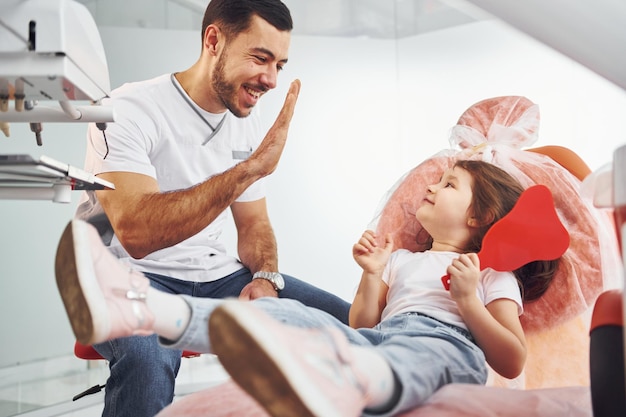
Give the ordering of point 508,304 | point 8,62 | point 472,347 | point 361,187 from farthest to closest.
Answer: point 361,187 < point 508,304 < point 472,347 < point 8,62

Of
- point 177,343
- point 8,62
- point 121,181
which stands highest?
point 8,62

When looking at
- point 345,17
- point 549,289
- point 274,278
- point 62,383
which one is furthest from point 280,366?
point 62,383

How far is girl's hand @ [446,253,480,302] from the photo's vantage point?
4.23 ft

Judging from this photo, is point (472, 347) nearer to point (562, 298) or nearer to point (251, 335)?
point (562, 298)

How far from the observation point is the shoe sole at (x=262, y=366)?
0.68 meters

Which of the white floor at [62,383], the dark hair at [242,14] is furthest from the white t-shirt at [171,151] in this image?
the white floor at [62,383]

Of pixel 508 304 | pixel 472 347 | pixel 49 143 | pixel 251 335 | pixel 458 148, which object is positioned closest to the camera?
pixel 251 335

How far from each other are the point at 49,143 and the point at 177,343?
1945 mm

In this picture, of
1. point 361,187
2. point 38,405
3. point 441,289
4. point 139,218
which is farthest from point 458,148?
point 38,405

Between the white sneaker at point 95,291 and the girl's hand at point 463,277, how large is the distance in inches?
25.0

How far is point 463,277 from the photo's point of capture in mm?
1291

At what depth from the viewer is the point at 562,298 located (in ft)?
4.78

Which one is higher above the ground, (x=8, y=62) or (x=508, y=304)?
(x=8, y=62)

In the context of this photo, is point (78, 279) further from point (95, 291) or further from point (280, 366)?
point (280, 366)
